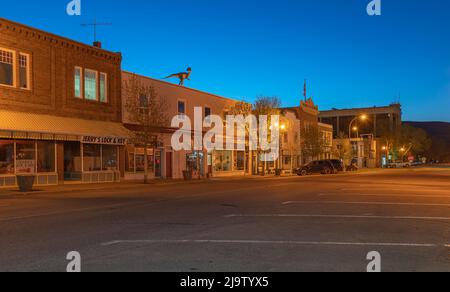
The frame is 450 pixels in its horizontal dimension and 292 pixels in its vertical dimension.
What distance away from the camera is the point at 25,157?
81.7 ft

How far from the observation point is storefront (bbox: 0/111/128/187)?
23.9 meters

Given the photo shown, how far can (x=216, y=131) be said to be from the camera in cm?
4219

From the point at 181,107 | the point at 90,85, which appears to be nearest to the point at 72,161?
the point at 90,85

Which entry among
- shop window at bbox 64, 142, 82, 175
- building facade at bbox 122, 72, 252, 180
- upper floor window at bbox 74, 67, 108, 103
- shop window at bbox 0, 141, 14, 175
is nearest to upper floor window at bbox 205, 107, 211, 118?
building facade at bbox 122, 72, 252, 180

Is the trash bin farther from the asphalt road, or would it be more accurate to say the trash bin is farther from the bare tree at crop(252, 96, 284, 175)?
the bare tree at crop(252, 96, 284, 175)

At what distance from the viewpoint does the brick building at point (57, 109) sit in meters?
24.3

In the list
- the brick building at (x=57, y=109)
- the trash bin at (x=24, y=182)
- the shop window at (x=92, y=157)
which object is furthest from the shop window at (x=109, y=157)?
the trash bin at (x=24, y=182)

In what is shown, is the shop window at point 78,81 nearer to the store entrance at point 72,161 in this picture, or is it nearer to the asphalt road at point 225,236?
the store entrance at point 72,161

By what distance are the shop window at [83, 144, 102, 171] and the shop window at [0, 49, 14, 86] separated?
591 cm

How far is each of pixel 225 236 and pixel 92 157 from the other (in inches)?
831

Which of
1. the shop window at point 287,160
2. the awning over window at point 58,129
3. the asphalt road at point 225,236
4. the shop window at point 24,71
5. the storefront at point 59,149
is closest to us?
the asphalt road at point 225,236
